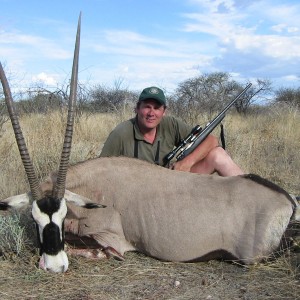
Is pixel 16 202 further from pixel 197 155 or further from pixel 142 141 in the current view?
pixel 197 155

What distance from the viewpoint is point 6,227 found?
12.7 ft

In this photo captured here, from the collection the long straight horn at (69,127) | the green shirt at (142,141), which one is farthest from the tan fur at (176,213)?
the green shirt at (142,141)

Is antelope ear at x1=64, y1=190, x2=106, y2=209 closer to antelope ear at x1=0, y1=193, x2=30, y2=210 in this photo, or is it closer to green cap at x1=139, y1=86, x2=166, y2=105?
antelope ear at x1=0, y1=193, x2=30, y2=210

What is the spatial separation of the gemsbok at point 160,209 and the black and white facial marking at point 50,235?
16 mm

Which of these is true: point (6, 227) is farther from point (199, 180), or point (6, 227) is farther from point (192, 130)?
point (192, 130)

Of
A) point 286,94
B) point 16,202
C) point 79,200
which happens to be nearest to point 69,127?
point 79,200

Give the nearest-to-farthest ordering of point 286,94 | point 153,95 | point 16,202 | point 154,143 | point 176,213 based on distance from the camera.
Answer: point 16,202, point 176,213, point 153,95, point 154,143, point 286,94

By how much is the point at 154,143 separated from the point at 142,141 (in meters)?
0.16

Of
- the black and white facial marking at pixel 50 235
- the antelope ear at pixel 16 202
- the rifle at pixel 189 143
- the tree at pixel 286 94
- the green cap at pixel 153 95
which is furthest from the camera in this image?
the tree at pixel 286 94

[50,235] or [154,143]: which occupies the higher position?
[154,143]

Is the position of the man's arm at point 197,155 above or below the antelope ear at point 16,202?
above

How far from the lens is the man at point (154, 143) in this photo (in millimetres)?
4852

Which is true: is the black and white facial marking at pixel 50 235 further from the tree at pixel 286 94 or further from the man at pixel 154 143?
→ the tree at pixel 286 94

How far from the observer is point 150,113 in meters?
4.86
